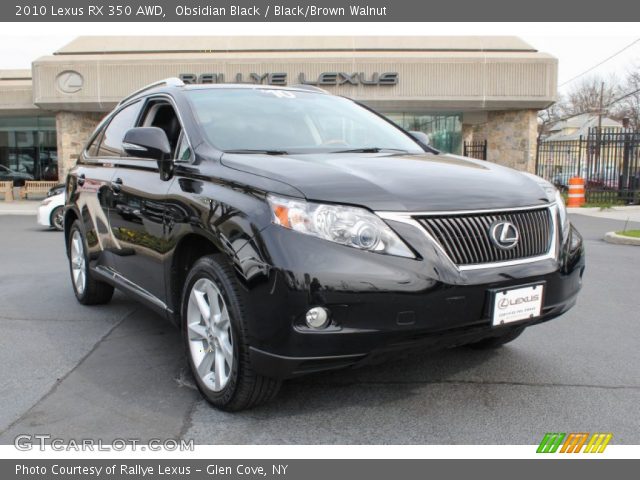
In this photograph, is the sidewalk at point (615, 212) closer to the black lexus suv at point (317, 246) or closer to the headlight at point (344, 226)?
the black lexus suv at point (317, 246)

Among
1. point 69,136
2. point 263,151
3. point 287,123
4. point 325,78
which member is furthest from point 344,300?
point 69,136

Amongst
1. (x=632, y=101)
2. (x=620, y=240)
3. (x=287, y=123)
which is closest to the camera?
(x=287, y=123)

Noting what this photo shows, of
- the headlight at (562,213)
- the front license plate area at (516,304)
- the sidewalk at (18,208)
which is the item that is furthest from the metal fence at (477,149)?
the front license plate area at (516,304)

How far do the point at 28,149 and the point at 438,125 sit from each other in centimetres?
1749

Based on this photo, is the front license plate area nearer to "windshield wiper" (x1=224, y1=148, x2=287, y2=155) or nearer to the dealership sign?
"windshield wiper" (x1=224, y1=148, x2=287, y2=155)

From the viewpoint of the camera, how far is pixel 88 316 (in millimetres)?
5465

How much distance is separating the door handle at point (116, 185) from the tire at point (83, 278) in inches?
39.1

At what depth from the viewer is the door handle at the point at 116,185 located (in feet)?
14.7

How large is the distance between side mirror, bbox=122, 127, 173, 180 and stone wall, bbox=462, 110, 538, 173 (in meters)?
18.4

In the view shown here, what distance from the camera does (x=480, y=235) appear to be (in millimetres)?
3035

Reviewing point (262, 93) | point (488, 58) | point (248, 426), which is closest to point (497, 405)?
point (248, 426)

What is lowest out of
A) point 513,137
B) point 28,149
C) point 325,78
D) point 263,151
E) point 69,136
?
point 263,151

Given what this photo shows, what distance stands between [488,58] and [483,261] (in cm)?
1820

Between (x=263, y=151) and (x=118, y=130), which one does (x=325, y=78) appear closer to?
(x=118, y=130)
